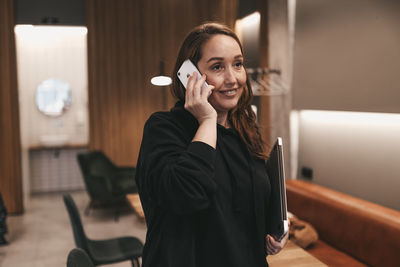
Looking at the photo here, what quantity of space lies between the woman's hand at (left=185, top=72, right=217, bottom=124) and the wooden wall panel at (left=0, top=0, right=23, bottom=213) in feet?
17.9

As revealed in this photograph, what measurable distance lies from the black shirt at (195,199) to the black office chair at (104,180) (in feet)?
15.2

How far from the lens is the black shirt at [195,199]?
97 centimetres

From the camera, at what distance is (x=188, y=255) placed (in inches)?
40.4

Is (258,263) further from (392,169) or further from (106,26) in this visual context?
(106,26)

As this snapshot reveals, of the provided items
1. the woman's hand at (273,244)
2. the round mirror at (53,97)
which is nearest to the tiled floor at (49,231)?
the round mirror at (53,97)

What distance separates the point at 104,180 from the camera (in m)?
5.61

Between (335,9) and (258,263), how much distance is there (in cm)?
302

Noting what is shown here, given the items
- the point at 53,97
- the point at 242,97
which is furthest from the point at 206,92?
the point at 53,97

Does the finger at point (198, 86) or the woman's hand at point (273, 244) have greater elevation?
the finger at point (198, 86)

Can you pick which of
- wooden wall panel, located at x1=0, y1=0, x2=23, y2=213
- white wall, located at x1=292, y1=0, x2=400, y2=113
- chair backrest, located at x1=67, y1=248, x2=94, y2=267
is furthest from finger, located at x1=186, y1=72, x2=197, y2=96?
wooden wall panel, located at x1=0, y1=0, x2=23, y2=213

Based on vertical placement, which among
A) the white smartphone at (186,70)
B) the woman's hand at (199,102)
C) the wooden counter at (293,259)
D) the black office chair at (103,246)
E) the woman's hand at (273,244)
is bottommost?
the black office chair at (103,246)

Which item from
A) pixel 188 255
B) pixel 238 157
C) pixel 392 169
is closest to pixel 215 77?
pixel 238 157

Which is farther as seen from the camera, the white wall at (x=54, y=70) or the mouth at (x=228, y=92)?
the white wall at (x=54, y=70)

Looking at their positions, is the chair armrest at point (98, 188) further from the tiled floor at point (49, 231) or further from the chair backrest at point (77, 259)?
the chair backrest at point (77, 259)
